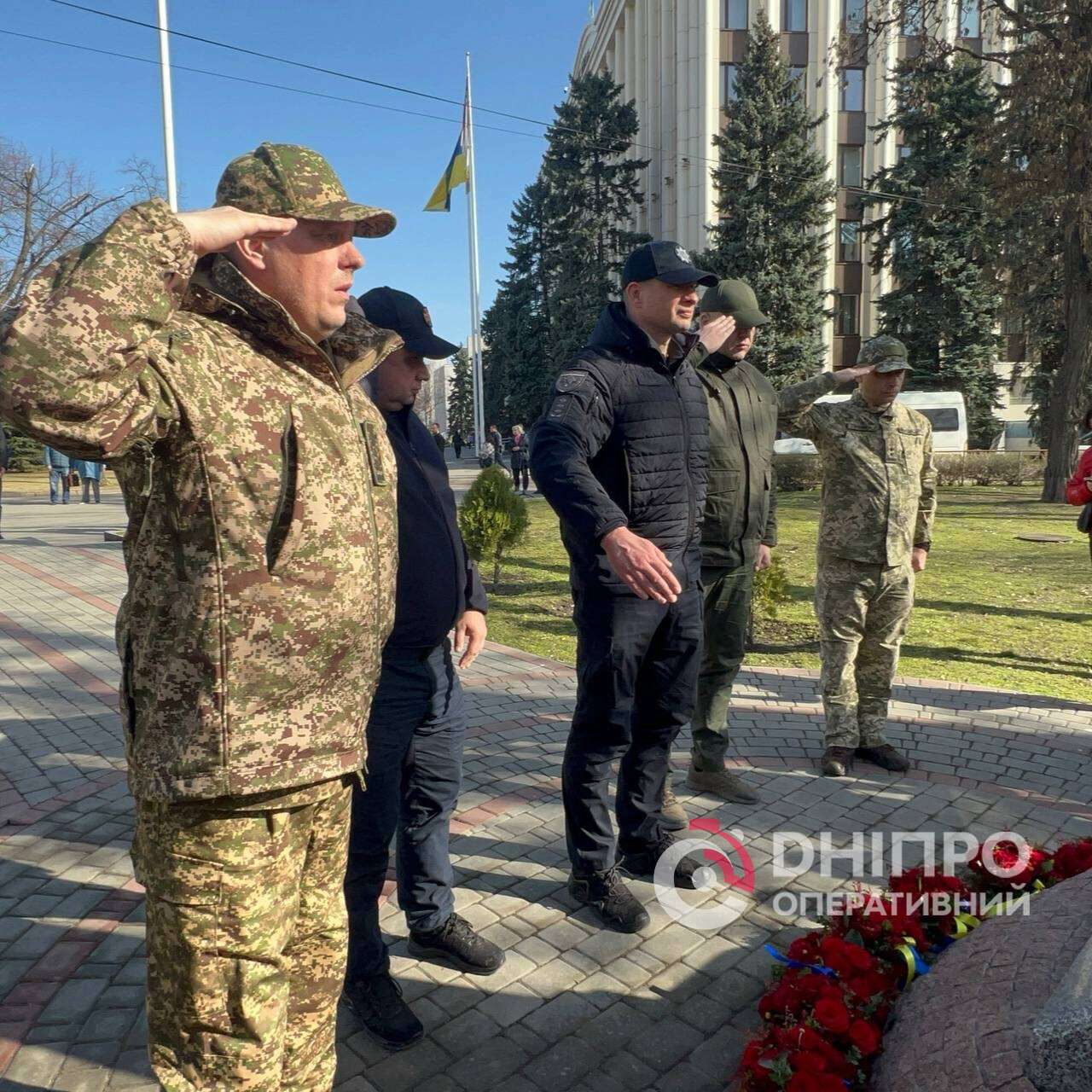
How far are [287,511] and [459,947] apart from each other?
178cm

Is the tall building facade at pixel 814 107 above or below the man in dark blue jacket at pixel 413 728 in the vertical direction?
above

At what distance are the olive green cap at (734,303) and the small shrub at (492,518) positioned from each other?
609 cm

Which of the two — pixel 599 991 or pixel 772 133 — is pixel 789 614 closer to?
pixel 599 991

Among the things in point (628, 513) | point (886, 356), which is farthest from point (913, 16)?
point (628, 513)

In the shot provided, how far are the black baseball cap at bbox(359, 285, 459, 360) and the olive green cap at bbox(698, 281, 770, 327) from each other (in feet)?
5.65

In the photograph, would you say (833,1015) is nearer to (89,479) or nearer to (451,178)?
(89,479)

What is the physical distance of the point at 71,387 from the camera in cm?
141

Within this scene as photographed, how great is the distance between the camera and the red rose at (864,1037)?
2152 millimetres

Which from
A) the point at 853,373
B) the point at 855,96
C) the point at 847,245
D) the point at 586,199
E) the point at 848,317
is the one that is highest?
the point at 855,96

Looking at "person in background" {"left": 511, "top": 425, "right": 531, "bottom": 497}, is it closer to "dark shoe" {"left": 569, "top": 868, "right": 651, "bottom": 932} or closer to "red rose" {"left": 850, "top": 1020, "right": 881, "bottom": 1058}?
"dark shoe" {"left": 569, "top": 868, "right": 651, "bottom": 932}

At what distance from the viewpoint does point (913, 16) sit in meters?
18.0

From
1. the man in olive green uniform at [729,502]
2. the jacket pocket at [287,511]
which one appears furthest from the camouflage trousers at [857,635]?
the jacket pocket at [287,511]

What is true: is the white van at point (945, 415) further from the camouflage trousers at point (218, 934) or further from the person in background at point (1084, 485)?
the camouflage trousers at point (218, 934)

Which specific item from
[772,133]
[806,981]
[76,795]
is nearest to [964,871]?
[806,981]
